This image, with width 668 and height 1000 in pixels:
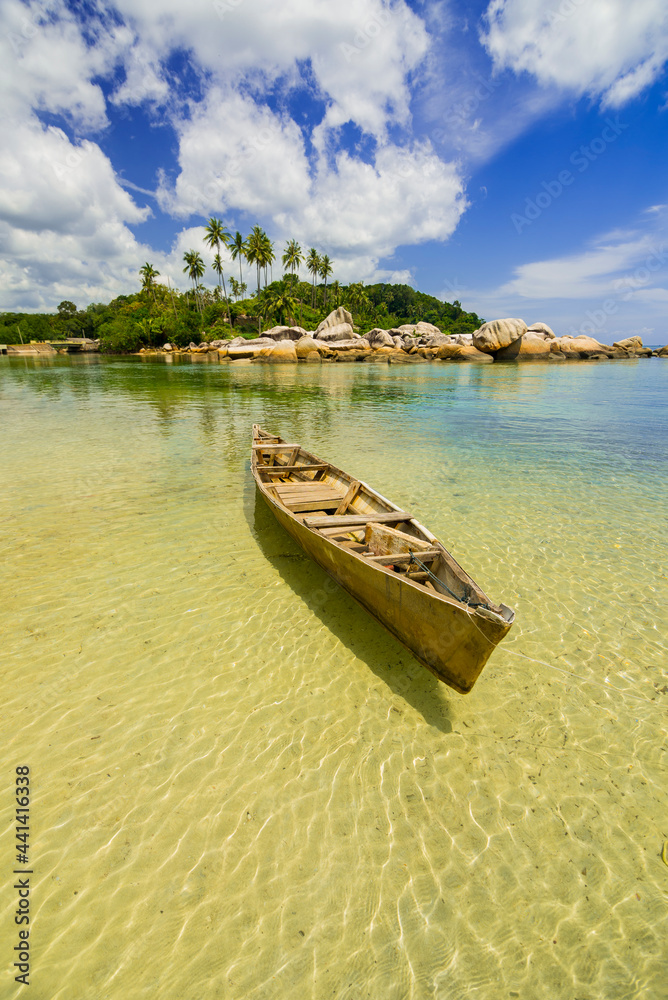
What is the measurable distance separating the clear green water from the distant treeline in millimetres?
76772

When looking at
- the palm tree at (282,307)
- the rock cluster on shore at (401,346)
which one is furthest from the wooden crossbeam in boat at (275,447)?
the palm tree at (282,307)

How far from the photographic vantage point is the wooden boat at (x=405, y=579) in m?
3.50

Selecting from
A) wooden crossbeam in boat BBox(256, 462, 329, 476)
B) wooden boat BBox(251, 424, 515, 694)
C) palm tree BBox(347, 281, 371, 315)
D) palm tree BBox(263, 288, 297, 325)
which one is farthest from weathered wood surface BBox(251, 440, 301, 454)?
palm tree BBox(347, 281, 371, 315)

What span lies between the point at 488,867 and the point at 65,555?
265 inches

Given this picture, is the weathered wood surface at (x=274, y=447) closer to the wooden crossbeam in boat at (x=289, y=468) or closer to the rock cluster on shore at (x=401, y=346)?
the wooden crossbeam in boat at (x=289, y=468)

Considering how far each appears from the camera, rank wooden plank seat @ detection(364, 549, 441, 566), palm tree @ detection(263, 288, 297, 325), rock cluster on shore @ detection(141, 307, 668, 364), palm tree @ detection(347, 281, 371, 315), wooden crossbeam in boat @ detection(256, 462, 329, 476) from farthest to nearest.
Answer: palm tree @ detection(347, 281, 371, 315)
palm tree @ detection(263, 288, 297, 325)
rock cluster on shore @ detection(141, 307, 668, 364)
wooden crossbeam in boat @ detection(256, 462, 329, 476)
wooden plank seat @ detection(364, 549, 441, 566)

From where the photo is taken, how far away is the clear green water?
98.6 inches

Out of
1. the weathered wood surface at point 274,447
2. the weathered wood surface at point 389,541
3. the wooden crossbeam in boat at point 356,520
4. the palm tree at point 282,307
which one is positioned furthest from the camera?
the palm tree at point 282,307

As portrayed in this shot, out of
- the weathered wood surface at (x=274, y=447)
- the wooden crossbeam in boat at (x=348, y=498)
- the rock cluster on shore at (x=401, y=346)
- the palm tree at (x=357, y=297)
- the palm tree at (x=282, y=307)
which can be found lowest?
the wooden crossbeam in boat at (x=348, y=498)

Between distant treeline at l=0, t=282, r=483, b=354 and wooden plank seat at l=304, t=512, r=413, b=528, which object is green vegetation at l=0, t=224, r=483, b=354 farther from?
wooden plank seat at l=304, t=512, r=413, b=528

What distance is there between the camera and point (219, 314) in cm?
8512

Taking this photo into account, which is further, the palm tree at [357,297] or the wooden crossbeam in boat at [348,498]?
the palm tree at [357,297]

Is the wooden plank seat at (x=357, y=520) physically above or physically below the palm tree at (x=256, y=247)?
below

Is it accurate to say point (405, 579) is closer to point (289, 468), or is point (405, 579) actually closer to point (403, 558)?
point (403, 558)
